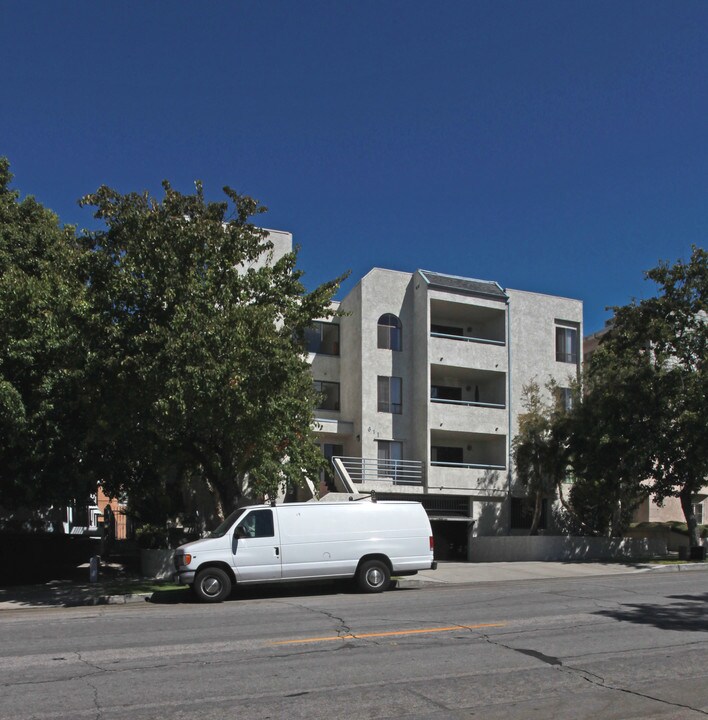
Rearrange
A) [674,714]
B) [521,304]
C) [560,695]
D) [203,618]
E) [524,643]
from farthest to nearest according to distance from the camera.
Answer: [521,304] → [203,618] → [524,643] → [560,695] → [674,714]

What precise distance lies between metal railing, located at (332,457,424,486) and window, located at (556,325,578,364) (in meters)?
8.41

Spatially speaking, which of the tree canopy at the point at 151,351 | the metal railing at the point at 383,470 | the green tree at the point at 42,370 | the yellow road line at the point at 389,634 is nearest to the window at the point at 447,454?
the metal railing at the point at 383,470

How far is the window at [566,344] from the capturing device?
33875mm

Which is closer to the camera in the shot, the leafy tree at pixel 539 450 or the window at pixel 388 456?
the leafy tree at pixel 539 450

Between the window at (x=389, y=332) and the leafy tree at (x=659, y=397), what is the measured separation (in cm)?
841

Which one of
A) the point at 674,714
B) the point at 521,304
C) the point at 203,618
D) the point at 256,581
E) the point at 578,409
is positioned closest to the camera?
the point at 674,714

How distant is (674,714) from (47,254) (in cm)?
1920

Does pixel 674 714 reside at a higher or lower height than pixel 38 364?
lower

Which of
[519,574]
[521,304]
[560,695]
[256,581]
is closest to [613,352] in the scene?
[521,304]

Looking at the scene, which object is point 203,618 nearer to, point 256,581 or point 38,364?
point 256,581

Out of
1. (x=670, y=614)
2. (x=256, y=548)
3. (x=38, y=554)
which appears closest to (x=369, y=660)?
(x=670, y=614)

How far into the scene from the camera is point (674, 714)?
680cm

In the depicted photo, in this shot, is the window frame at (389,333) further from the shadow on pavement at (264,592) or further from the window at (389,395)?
the shadow on pavement at (264,592)

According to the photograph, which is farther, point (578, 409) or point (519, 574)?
point (578, 409)
